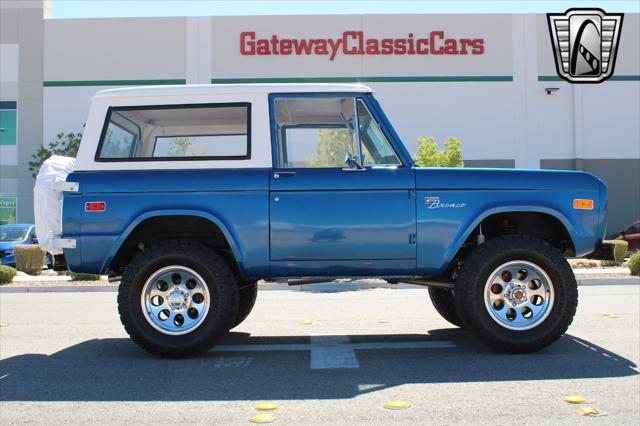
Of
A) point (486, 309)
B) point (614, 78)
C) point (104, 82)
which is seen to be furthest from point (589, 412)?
point (614, 78)

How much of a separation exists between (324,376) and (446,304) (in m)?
2.44

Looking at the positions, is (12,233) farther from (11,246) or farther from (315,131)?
(315,131)

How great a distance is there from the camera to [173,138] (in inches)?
240

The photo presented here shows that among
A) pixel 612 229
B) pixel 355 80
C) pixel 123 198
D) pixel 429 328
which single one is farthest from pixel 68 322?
pixel 612 229

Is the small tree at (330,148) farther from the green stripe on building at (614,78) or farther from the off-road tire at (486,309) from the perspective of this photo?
the green stripe on building at (614,78)

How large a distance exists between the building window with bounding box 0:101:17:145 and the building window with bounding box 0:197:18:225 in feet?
8.99

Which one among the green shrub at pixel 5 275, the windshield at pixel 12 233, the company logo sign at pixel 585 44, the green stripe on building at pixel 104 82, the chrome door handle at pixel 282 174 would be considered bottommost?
the green shrub at pixel 5 275

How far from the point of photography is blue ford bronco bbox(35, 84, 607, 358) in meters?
5.45

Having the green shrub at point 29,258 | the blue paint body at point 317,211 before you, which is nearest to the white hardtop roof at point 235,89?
the blue paint body at point 317,211

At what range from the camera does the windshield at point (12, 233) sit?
19.3m

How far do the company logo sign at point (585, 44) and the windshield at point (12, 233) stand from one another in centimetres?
2078

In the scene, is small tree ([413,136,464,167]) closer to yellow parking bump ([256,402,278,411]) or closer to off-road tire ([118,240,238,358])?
off-road tire ([118,240,238,358])

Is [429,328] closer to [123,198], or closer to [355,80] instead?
[123,198]

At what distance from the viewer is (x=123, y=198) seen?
5508mm
